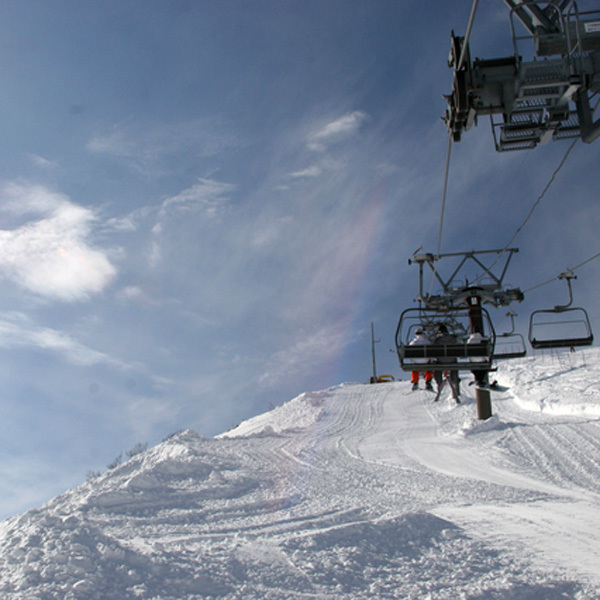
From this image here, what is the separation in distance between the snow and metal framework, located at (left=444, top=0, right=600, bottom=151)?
5586 mm

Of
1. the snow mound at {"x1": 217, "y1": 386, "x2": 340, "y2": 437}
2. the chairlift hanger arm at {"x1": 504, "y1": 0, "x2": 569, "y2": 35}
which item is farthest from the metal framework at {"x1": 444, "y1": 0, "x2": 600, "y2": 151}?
the snow mound at {"x1": 217, "y1": 386, "x2": 340, "y2": 437}

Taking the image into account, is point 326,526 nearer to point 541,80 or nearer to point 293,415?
point 541,80

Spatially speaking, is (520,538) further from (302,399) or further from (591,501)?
(302,399)

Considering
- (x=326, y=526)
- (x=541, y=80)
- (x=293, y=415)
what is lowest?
(x=326, y=526)

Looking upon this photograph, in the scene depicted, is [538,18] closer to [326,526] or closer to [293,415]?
[326,526]

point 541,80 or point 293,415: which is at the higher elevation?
point 541,80

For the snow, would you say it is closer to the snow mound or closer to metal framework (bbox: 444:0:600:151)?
metal framework (bbox: 444:0:600:151)

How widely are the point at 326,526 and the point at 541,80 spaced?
6818 mm

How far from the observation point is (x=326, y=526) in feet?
22.9

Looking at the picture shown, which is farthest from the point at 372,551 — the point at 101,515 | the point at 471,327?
the point at 471,327

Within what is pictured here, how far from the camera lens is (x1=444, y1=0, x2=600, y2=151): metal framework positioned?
6816 mm

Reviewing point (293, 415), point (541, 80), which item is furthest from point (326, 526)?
point (293, 415)

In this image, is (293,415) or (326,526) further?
(293,415)

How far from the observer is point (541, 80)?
685cm
